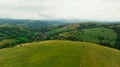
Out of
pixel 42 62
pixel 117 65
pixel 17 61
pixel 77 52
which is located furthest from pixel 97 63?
pixel 17 61

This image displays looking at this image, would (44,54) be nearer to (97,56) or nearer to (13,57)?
(13,57)

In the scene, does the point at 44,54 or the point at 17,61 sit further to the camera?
the point at 44,54

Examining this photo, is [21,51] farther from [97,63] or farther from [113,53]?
[113,53]

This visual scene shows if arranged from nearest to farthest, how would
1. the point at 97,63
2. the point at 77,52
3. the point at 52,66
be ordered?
the point at 52,66 < the point at 97,63 < the point at 77,52

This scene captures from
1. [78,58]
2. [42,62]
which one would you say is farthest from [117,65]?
[42,62]

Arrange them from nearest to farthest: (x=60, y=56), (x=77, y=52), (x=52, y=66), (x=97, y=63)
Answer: (x=52, y=66)
(x=97, y=63)
(x=60, y=56)
(x=77, y=52)

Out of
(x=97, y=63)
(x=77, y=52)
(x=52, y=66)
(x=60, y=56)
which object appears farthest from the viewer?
(x=77, y=52)
